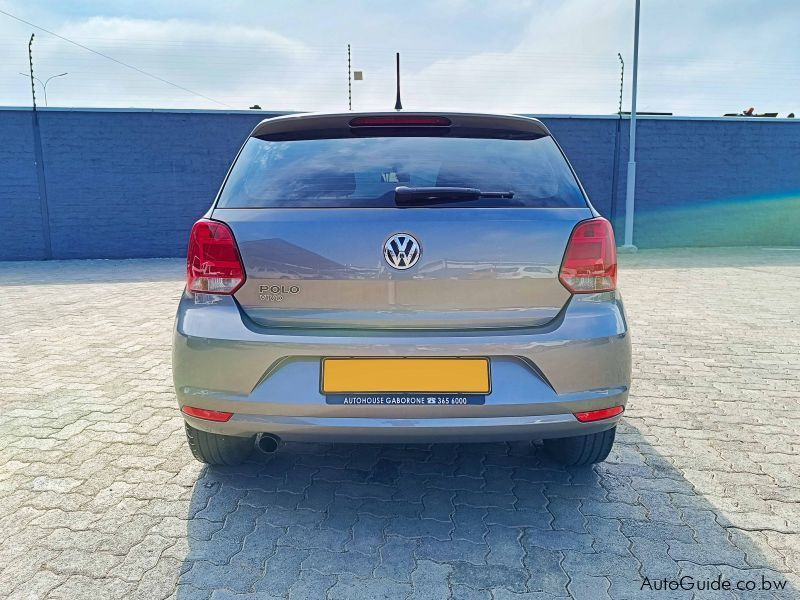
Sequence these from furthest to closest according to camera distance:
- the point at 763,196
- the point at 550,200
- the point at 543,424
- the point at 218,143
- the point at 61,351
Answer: the point at 763,196, the point at 218,143, the point at 61,351, the point at 550,200, the point at 543,424

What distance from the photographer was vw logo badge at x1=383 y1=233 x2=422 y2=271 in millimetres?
2074

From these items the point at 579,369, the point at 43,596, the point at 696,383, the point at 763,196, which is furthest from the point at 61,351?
the point at 763,196

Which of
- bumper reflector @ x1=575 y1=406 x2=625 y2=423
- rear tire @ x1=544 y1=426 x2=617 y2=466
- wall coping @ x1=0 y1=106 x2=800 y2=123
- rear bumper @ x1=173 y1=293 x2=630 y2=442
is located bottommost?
rear tire @ x1=544 y1=426 x2=617 y2=466

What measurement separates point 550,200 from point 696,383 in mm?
2570

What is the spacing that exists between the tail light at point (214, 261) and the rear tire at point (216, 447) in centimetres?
71

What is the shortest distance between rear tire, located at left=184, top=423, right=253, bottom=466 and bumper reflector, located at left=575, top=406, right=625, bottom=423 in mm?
1435

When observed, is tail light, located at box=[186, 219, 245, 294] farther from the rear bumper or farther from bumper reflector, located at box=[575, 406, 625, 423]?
bumper reflector, located at box=[575, 406, 625, 423]

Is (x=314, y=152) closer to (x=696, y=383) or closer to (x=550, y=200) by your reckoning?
(x=550, y=200)

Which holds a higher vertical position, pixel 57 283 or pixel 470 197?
pixel 470 197

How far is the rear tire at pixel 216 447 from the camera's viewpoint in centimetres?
257

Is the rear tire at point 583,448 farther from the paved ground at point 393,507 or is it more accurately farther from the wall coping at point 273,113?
the wall coping at point 273,113

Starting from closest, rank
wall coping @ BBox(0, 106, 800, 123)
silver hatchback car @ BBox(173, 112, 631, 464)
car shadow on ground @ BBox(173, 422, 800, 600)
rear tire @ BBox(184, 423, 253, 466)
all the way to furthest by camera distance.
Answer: car shadow on ground @ BBox(173, 422, 800, 600) < silver hatchback car @ BBox(173, 112, 631, 464) < rear tire @ BBox(184, 423, 253, 466) < wall coping @ BBox(0, 106, 800, 123)

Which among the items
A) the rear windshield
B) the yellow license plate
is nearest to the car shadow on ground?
the yellow license plate

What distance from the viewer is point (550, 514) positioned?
2373 millimetres
